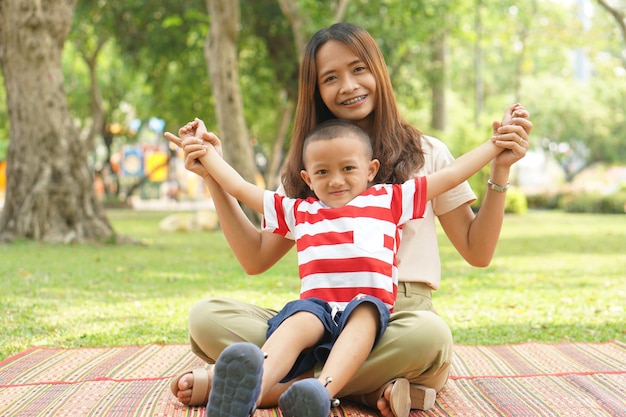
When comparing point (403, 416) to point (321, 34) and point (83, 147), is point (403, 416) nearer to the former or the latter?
point (321, 34)

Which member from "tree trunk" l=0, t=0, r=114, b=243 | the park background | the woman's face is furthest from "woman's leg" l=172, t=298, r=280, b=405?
"tree trunk" l=0, t=0, r=114, b=243

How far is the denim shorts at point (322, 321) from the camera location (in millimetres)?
2727

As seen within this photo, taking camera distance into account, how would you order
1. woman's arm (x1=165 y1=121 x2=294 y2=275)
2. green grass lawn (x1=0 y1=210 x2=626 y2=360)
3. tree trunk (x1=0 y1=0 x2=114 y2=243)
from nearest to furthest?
woman's arm (x1=165 y1=121 x2=294 y2=275)
green grass lawn (x1=0 y1=210 x2=626 y2=360)
tree trunk (x1=0 y1=0 x2=114 y2=243)

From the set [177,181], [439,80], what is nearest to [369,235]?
[439,80]

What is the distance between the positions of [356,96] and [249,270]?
884 millimetres

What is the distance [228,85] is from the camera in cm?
1538

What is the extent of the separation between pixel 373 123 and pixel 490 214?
0.63 metres

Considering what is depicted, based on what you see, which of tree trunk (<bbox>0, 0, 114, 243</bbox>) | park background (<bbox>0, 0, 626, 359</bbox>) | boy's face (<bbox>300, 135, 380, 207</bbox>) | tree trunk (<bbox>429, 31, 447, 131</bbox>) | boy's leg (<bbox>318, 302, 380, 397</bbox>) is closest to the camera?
boy's leg (<bbox>318, 302, 380, 397</bbox>)

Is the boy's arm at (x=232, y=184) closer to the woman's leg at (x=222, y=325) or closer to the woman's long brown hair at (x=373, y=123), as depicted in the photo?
the woman's long brown hair at (x=373, y=123)

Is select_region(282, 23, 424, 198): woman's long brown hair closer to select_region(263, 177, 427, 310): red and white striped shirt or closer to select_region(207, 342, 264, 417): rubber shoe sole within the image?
select_region(263, 177, 427, 310): red and white striped shirt

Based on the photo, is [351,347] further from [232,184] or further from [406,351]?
[232,184]

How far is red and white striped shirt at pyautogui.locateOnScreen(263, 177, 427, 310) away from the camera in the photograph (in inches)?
111

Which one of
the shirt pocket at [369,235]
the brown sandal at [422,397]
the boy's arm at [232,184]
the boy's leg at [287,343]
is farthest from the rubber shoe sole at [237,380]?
the boy's arm at [232,184]

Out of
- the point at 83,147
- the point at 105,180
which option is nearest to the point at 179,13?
the point at 83,147
